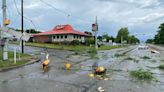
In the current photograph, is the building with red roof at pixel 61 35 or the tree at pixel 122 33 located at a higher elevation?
the tree at pixel 122 33

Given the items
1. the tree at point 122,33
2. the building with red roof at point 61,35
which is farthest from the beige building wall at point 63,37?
the tree at point 122,33

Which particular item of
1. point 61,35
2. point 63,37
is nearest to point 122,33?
point 61,35

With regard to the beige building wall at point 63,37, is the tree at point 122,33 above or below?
above

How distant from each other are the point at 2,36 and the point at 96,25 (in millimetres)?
40255

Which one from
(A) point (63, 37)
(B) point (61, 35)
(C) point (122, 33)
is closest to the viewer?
(A) point (63, 37)

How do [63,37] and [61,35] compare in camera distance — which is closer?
[63,37]

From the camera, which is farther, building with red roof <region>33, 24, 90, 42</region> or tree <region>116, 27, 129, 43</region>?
tree <region>116, 27, 129, 43</region>

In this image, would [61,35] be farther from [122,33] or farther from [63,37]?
[122,33]

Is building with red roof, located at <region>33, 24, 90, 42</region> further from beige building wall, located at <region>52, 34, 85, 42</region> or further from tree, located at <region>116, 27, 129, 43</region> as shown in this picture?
tree, located at <region>116, 27, 129, 43</region>

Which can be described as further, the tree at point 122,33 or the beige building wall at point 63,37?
the tree at point 122,33

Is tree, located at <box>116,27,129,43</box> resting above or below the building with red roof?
above

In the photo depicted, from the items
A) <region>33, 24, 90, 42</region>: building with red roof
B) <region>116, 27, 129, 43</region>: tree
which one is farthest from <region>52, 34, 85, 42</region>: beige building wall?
<region>116, 27, 129, 43</region>: tree

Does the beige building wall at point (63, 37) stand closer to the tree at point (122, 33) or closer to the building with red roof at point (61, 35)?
the building with red roof at point (61, 35)

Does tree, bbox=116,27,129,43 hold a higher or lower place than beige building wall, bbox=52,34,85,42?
higher
